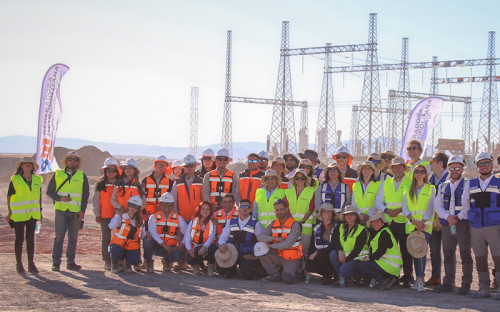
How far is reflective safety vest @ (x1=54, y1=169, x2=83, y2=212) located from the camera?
A: 10.1 meters

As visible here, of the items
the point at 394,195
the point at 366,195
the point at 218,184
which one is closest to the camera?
the point at 394,195

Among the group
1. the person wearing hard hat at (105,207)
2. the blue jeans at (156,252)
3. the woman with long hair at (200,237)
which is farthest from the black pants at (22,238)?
the woman with long hair at (200,237)

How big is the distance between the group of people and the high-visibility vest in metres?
0.02

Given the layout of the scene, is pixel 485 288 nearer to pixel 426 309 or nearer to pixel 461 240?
pixel 461 240

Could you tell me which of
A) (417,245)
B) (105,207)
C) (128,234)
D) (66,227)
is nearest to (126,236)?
(128,234)

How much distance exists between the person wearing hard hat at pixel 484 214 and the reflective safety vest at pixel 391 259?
3.53ft

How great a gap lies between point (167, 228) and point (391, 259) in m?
3.71

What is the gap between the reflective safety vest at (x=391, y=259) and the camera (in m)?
9.00

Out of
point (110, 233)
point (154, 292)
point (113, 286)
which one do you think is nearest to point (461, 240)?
point (154, 292)

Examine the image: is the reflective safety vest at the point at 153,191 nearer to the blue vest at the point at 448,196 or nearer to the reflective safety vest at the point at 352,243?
the reflective safety vest at the point at 352,243

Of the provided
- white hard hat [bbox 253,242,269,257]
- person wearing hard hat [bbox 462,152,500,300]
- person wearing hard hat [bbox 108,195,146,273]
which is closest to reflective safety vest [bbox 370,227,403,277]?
person wearing hard hat [bbox 462,152,500,300]

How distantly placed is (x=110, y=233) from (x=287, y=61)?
30329 mm

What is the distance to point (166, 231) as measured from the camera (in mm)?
10336

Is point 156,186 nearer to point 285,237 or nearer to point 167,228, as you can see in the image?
point 167,228
